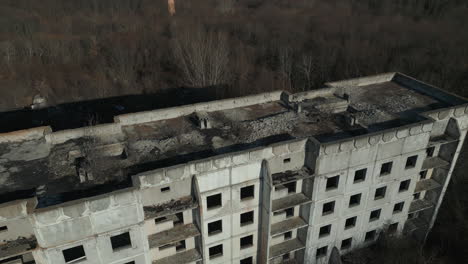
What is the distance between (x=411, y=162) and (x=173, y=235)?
20.4m

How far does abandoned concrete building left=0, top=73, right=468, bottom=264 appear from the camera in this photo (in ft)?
67.2

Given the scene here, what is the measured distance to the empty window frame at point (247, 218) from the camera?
26.5 m

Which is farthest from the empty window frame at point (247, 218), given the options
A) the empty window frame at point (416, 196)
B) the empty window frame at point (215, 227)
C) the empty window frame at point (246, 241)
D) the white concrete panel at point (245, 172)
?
the empty window frame at point (416, 196)

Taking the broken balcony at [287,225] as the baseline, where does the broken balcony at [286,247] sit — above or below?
below

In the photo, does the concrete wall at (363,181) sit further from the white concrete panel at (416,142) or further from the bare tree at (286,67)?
the bare tree at (286,67)

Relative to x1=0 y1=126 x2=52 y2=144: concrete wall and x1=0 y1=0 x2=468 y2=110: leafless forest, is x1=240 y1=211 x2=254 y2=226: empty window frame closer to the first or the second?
x1=0 y1=126 x2=52 y2=144: concrete wall

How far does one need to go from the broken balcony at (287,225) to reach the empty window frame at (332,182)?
349 centimetres

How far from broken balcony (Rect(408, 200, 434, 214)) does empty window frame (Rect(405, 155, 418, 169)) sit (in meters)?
5.11

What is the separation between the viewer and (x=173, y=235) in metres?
23.7

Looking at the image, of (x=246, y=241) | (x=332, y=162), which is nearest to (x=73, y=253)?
(x=246, y=241)

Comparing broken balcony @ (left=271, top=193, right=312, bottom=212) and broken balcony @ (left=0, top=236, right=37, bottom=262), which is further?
broken balcony @ (left=271, top=193, right=312, bottom=212)

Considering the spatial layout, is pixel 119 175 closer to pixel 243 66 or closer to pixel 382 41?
pixel 243 66

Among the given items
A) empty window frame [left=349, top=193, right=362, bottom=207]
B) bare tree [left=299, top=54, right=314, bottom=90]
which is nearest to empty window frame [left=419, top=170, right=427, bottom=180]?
empty window frame [left=349, top=193, right=362, bottom=207]

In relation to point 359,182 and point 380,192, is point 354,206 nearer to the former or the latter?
point 359,182
